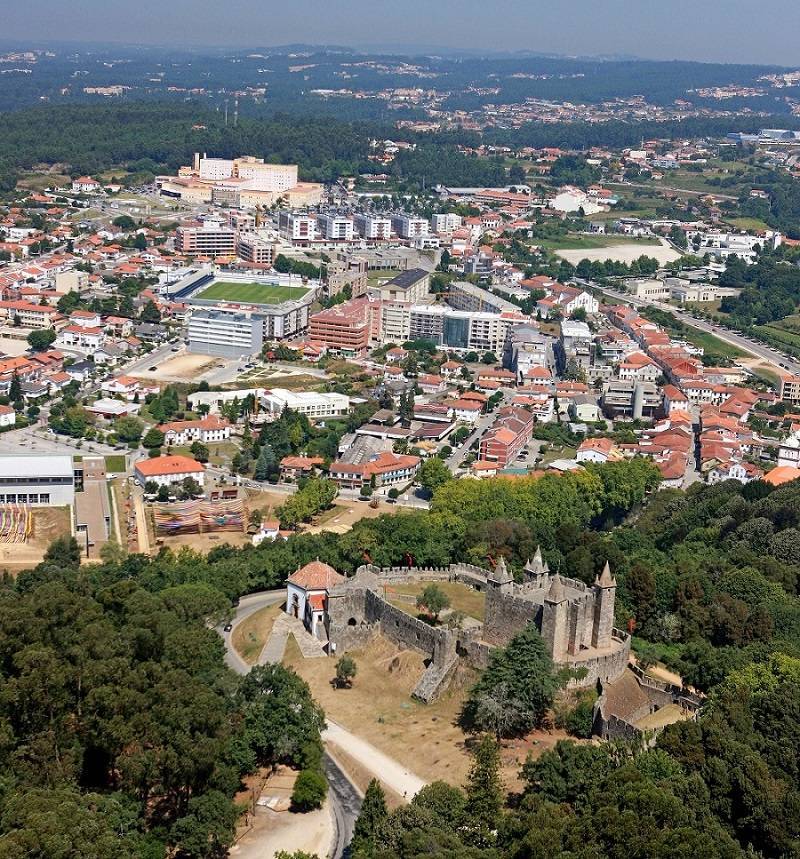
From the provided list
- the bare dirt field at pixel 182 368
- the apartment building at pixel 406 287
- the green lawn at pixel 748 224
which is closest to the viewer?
the bare dirt field at pixel 182 368

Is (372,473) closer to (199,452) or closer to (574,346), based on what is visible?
(199,452)

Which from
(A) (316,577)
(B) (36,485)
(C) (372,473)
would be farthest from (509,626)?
(B) (36,485)

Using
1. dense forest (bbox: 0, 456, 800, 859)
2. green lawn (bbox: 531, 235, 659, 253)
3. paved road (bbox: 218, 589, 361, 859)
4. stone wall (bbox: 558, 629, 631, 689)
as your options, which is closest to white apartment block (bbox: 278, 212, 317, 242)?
green lawn (bbox: 531, 235, 659, 253)

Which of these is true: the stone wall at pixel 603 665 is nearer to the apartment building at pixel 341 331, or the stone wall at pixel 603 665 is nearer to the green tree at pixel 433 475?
the green tree at pixel 433 475

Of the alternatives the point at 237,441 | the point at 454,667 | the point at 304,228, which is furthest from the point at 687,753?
the point at 304,228

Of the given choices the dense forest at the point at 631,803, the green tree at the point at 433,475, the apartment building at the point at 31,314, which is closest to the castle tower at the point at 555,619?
the dense forest at the point at 631,803

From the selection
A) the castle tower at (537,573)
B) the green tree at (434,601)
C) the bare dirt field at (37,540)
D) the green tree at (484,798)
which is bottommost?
the bare dirt field at (37,540)
